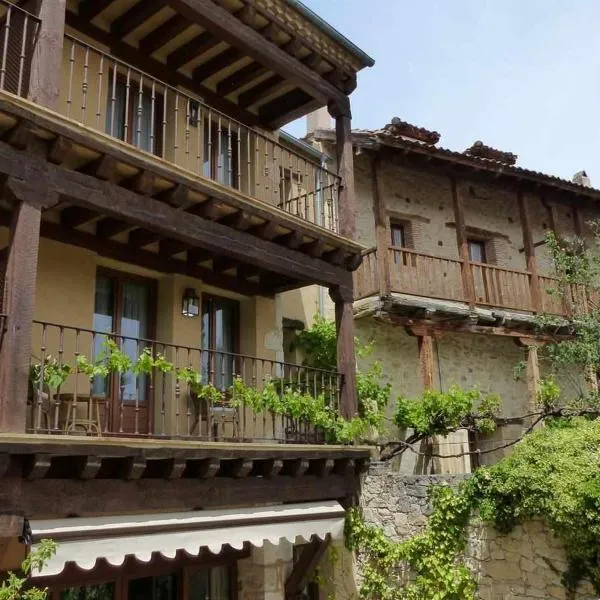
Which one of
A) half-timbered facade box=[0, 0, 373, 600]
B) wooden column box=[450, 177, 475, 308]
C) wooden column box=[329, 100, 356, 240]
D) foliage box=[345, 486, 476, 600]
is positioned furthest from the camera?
wooden column box=[450, 177, 475, 308]

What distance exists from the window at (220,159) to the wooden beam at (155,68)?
34 centimetres

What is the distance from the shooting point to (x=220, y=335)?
10.4m

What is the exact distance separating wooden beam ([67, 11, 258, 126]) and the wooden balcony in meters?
3.82

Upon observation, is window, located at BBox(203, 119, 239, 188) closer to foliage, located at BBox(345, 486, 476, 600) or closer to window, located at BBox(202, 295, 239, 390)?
window, located at BBox(202, 295, 239, 390)

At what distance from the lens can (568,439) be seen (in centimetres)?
784

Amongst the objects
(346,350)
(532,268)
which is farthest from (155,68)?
(532,268)

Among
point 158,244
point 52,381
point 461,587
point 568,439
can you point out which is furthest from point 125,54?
point 461,587

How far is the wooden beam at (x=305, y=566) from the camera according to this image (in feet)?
29.6

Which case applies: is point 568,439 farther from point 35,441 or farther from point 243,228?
point 35,441

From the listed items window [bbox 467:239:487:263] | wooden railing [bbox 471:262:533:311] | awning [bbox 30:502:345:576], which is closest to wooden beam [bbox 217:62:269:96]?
wooden railing [bbox 471:262:533:311]

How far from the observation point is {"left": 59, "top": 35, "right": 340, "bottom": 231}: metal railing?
859 centimetres

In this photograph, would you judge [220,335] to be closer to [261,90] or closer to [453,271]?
[261,90]

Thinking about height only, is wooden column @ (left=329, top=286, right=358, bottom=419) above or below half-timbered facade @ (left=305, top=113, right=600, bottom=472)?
below

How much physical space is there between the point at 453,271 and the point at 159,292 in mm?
7041
